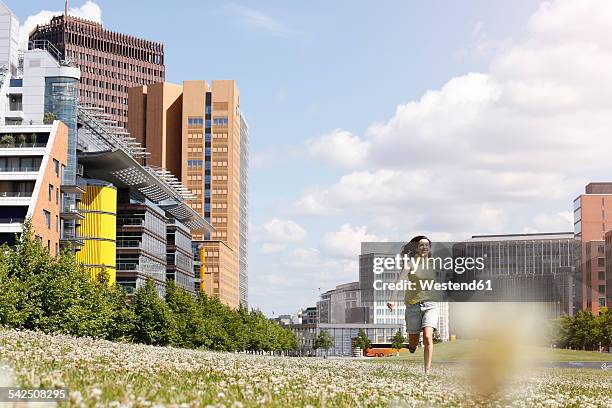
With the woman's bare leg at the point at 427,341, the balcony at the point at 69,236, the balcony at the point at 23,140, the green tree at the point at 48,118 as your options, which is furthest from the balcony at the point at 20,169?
the woman's bare leg at the point at 427,341

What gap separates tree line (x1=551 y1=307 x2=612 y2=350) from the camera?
14175 cm

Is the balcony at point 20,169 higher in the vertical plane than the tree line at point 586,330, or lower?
higher

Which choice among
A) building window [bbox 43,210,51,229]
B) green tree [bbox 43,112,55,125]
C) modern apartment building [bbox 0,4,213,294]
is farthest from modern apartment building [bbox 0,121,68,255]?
green tree [bbox 43,112,55,125]

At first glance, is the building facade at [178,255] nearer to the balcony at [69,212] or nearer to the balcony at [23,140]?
the balcony at [69,212]

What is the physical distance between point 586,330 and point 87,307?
113741 mm

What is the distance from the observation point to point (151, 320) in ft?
237

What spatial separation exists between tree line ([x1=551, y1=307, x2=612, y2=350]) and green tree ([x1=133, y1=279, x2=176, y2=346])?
8422cm

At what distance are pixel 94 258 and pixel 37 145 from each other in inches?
828

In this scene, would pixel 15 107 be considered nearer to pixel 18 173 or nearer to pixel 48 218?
pixel 18 173

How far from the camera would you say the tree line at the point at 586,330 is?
14175 cm

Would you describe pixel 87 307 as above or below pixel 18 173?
below

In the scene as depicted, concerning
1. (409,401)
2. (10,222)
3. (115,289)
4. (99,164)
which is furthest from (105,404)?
(99,164)

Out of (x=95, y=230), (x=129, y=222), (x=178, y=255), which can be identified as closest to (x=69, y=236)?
(x=95, y=230)

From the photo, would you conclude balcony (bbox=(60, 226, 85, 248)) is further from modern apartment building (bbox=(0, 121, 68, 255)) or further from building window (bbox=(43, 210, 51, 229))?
building window (bbox=(43, 210, 51, 229))
